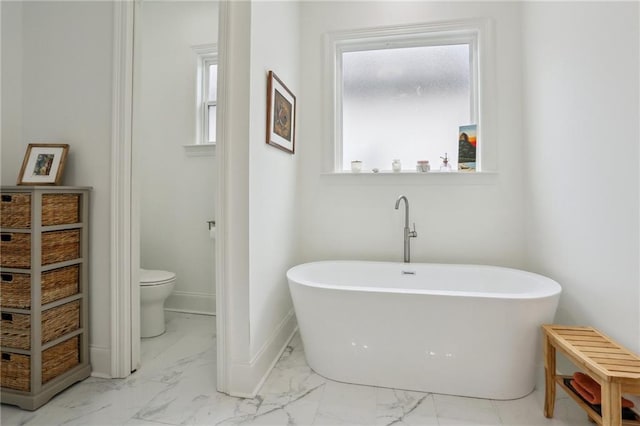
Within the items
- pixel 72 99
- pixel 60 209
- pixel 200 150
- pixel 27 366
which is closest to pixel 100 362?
pixel 27 366

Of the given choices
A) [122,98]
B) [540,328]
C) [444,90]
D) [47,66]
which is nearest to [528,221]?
[540,328]

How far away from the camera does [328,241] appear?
2645 mm

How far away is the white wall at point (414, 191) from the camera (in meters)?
2.37

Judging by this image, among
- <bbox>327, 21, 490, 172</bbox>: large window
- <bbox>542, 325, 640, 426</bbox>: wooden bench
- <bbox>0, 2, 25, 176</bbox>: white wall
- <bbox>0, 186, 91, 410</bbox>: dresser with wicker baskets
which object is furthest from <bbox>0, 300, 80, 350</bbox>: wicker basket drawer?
<bbox>542, 325, 640, 426</bbox>: wooden bench

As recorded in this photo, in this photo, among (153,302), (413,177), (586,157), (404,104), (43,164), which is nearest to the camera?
(586,157)

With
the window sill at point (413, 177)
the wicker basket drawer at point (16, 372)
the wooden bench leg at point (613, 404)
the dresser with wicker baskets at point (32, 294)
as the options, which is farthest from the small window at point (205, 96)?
the wooden bench leg at point (613, 404)

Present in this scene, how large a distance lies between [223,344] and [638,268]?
1.94m

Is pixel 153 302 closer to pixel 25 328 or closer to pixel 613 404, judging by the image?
pixel 25 328

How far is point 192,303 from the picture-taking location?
9.62 feet

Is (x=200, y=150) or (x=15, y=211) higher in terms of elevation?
(x=200, y=150)

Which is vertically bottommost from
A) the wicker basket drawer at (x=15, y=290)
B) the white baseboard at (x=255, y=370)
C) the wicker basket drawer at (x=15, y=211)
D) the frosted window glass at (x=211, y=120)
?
the white baseboard at (x=255, y=370)

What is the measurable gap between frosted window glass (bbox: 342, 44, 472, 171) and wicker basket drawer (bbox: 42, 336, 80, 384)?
2.16m

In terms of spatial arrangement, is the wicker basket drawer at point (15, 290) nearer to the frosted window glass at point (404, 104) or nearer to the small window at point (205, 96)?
the small window at point (205, 96)

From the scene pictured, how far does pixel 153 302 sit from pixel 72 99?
1.46 meters
